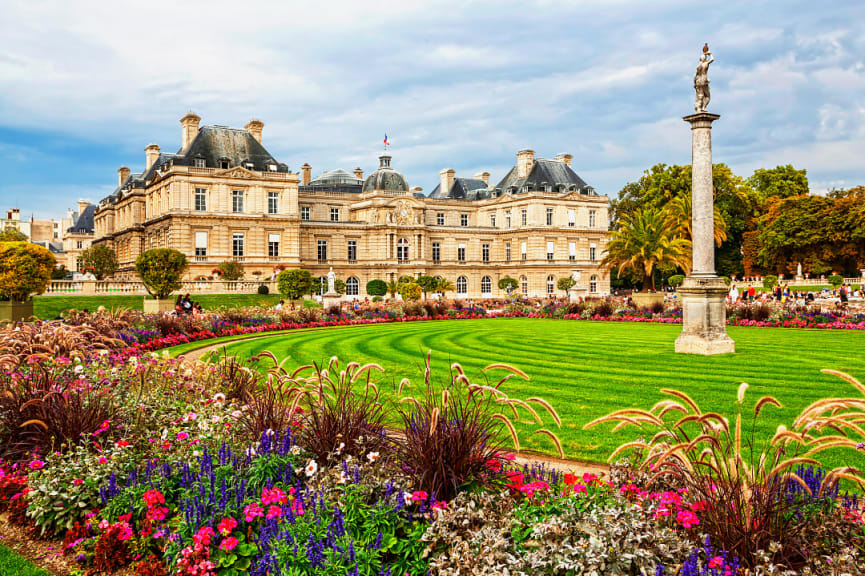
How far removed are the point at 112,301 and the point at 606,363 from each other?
31608mm

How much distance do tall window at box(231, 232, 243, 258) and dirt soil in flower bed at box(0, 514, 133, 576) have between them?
4880 cm

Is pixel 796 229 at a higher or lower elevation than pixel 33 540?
higher

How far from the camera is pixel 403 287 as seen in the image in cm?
4372

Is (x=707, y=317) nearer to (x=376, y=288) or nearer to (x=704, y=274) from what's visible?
(x=704, y=274)

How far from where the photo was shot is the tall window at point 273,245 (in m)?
53.7

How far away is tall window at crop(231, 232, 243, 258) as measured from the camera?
52200 millimetres

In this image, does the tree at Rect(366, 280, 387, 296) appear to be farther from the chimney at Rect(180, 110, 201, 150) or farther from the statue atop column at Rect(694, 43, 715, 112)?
the statue atop column at Rect(694, 43, 715, 112)

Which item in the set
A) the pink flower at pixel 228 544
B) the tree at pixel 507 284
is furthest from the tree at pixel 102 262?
the pink flower at pixel 228 544

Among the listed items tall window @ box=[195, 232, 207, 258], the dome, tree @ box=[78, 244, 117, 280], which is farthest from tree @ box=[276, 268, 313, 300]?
tree @ box=[78, 244, 117, 280]

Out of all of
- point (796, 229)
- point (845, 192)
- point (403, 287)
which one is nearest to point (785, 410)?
point (403, 287)

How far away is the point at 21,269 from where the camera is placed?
76.7 feet

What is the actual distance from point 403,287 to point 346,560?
40.0 metres

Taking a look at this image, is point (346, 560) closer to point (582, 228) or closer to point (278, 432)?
point (278, 432)

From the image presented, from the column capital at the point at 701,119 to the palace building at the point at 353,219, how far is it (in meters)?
28.9
